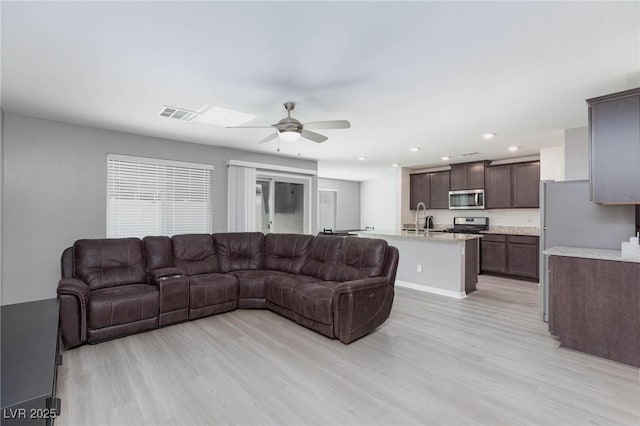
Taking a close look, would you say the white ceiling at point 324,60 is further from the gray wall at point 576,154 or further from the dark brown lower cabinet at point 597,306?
the dark brown lower cabinet at point 597,306

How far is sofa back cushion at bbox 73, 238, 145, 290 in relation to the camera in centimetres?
350

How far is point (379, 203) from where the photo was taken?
9.71m

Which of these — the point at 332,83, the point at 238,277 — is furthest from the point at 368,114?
the point at 238,277

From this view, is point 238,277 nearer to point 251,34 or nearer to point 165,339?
point 165,339

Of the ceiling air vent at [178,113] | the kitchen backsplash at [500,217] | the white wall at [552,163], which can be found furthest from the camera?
the kitchen backsplash at [500,217]

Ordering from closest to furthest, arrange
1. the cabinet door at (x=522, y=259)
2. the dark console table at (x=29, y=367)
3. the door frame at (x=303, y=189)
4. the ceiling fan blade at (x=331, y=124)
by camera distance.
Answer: the dark console table at (x=29, y=367), the ceiling fan blade at (x=331, y=124), the cabinet door at (x=522, y=259), the door frame at (x=303, y=189)

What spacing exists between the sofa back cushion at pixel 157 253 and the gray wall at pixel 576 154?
5.63 meters

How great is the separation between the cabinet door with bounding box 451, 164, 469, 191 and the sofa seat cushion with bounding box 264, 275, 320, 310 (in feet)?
15.2

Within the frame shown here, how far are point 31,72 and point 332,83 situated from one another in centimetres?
253

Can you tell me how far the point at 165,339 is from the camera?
124 inches

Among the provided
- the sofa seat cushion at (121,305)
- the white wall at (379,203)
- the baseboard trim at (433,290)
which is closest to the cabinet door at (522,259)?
the baseboard trim at (433,290)

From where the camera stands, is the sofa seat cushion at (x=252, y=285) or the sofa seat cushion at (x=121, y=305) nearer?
the sofa seat cushion at (x=121, y=305)

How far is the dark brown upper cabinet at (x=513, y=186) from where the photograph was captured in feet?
19.4

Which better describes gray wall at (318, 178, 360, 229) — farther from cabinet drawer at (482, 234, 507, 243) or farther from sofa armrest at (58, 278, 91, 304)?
sofa armrest at (58, 278, 91, 304)
